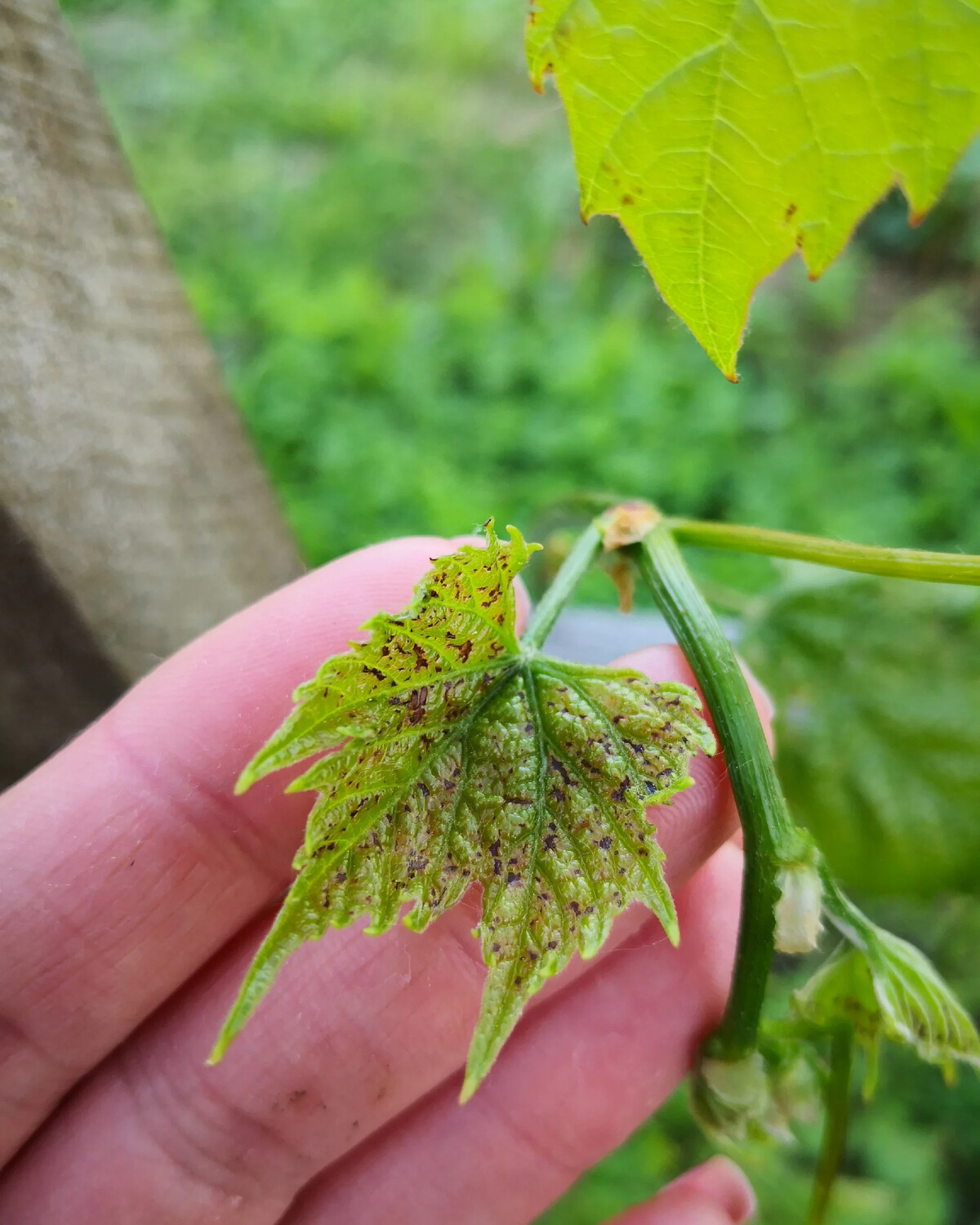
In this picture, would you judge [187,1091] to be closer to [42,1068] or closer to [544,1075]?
[42,1068]

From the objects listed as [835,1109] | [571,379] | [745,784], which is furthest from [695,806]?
[571,379]

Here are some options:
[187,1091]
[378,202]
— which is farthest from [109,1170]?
[378,202]

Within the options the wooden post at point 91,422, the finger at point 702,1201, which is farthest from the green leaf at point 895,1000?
the wooden post at point 91,422

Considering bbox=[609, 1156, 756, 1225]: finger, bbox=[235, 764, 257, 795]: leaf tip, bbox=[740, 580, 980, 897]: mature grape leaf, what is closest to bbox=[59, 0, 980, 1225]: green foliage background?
bbox=[740, 580, 980, 897]: mature grape leaf

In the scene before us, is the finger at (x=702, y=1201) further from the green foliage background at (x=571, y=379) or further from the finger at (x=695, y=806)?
the finger at (x=695, y=806)

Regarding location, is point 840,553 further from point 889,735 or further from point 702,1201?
point 702,1201

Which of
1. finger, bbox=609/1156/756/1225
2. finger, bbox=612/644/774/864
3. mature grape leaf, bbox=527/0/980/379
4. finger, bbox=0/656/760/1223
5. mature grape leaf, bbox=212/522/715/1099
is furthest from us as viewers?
finger, bbox=609/1156/756/1225

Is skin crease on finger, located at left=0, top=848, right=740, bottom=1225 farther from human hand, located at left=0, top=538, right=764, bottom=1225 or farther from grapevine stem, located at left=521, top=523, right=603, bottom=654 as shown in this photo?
grapevine stem, located at left=521, top=523, right=603, bottom=654
